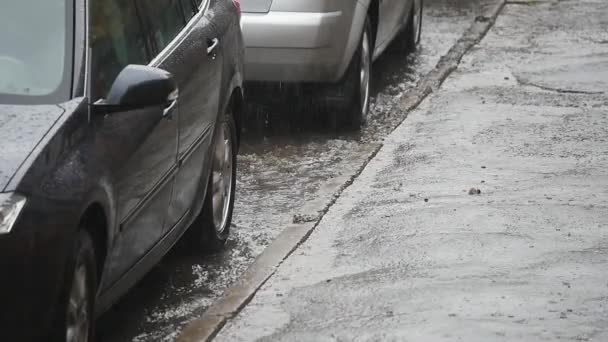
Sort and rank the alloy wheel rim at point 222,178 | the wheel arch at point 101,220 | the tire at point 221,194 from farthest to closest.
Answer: the alloy wheel rim at point 222,178, the tire at point 221,194, the wheel arch at point 101,220

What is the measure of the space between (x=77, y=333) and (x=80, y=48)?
1.13m

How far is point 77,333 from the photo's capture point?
527 centimetres

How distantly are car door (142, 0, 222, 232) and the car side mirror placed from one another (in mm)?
878

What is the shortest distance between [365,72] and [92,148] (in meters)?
5.76

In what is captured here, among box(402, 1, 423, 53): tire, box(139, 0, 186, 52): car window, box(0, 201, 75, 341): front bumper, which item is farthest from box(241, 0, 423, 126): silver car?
box(0, 201, 75, 341): front bumper

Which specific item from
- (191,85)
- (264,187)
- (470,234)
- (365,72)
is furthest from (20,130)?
(365,72)

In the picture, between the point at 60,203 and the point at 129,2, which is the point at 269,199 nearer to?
the point at 129,2

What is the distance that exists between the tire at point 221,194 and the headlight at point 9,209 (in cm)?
257

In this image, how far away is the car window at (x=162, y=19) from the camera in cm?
661

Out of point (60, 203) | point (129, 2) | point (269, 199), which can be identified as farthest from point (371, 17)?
point (60, 203)

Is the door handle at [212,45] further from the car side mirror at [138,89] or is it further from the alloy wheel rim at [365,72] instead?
the alloy wheel rim at [365,72]

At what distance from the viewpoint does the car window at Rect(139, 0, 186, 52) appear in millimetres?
6605

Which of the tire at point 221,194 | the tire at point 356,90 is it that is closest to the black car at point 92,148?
the tire at point 221,194

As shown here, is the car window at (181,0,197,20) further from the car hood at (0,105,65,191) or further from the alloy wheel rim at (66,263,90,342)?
the alloy wheel rim at (66,263,90,342)
